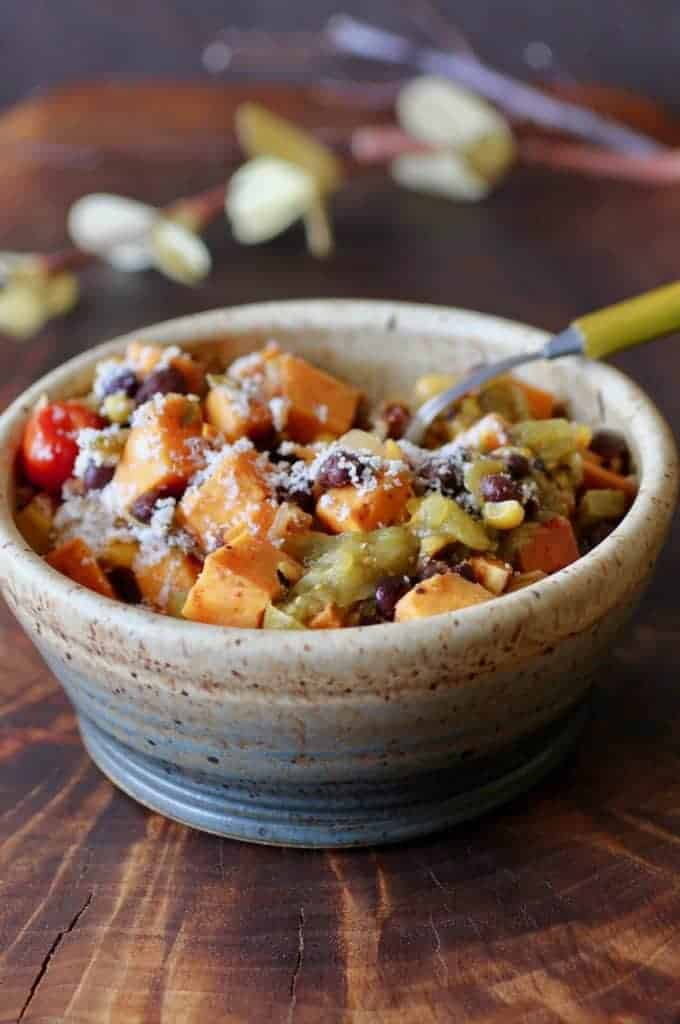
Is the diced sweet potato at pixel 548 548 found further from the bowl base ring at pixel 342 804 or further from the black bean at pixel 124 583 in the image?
the black bean at pixel 124 583

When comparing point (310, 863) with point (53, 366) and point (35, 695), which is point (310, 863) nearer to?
point (35, 695)

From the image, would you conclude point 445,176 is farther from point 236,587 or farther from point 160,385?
point 236,587

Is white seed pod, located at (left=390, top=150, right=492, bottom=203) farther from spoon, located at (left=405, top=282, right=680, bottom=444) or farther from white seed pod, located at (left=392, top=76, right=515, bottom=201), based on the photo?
spoon, located at (left=405, top=282, right=680, bottom=444)

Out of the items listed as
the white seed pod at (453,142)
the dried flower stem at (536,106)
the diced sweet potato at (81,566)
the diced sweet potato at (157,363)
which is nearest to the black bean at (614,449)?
the diced sweet potato at (157,363)

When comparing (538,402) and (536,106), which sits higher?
(536,106)

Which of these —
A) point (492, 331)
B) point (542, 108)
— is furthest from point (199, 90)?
point (492, 331)

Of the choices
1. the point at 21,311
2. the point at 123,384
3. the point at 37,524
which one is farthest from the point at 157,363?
the point at 21,311
